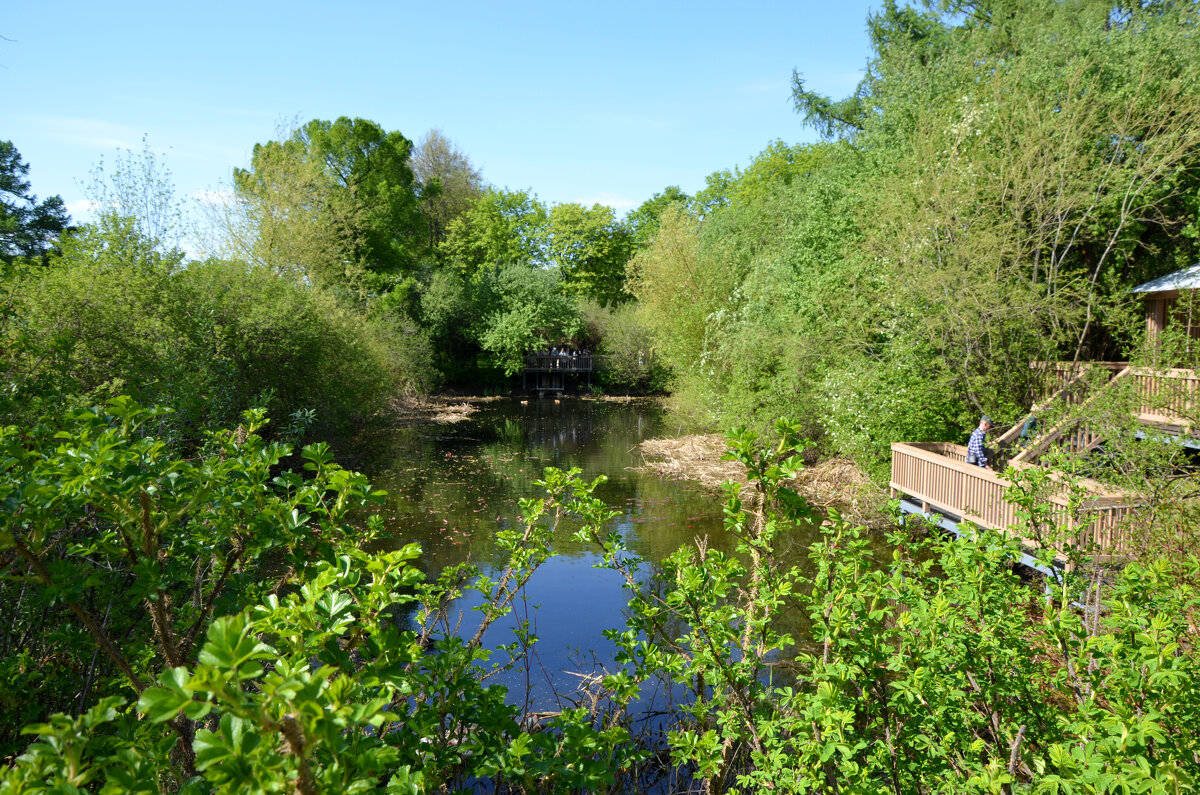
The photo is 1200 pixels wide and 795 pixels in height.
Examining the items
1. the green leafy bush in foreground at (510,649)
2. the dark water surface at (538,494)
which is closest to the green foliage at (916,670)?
the green leafy bush in foreground at (510,649)

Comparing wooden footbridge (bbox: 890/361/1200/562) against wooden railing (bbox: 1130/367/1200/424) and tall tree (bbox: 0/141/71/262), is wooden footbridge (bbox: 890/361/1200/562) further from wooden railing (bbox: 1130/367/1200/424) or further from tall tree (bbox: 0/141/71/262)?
tall tree (bbox: 0/141/71/262)

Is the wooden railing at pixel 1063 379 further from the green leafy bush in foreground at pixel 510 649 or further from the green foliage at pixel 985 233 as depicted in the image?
the green leafy bush in foreground at pixel 510 649

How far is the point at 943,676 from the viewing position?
10.0ft

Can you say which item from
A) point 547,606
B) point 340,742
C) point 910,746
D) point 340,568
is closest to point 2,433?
point 340,568

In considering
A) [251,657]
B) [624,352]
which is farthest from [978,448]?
[624,352]

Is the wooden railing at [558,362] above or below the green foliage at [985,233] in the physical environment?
below

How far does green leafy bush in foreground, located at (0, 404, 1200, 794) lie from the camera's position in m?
1.50

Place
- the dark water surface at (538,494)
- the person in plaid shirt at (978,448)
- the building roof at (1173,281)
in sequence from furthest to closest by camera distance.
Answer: the building roof at (1173,281), the person in plaid shirt at (978,448), the dark water surface at (538,494)

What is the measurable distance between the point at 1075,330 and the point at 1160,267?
14.9 ft

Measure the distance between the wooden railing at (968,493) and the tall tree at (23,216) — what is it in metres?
26.3

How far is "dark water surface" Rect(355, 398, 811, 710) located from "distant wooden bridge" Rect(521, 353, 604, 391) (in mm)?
12038

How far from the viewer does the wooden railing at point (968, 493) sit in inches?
342

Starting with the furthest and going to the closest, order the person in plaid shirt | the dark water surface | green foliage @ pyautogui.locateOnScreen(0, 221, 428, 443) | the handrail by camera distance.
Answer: the person in plaid shirt
the handrail
the dark water surface
green foliage @ pyautogui.locateOnScreen(0, 221, 428, 443)

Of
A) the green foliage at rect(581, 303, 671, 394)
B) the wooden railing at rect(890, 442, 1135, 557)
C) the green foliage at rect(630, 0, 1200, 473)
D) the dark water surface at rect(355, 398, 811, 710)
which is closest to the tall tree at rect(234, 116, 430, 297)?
the dark water surface at rect(355, 398, 811, 710)
